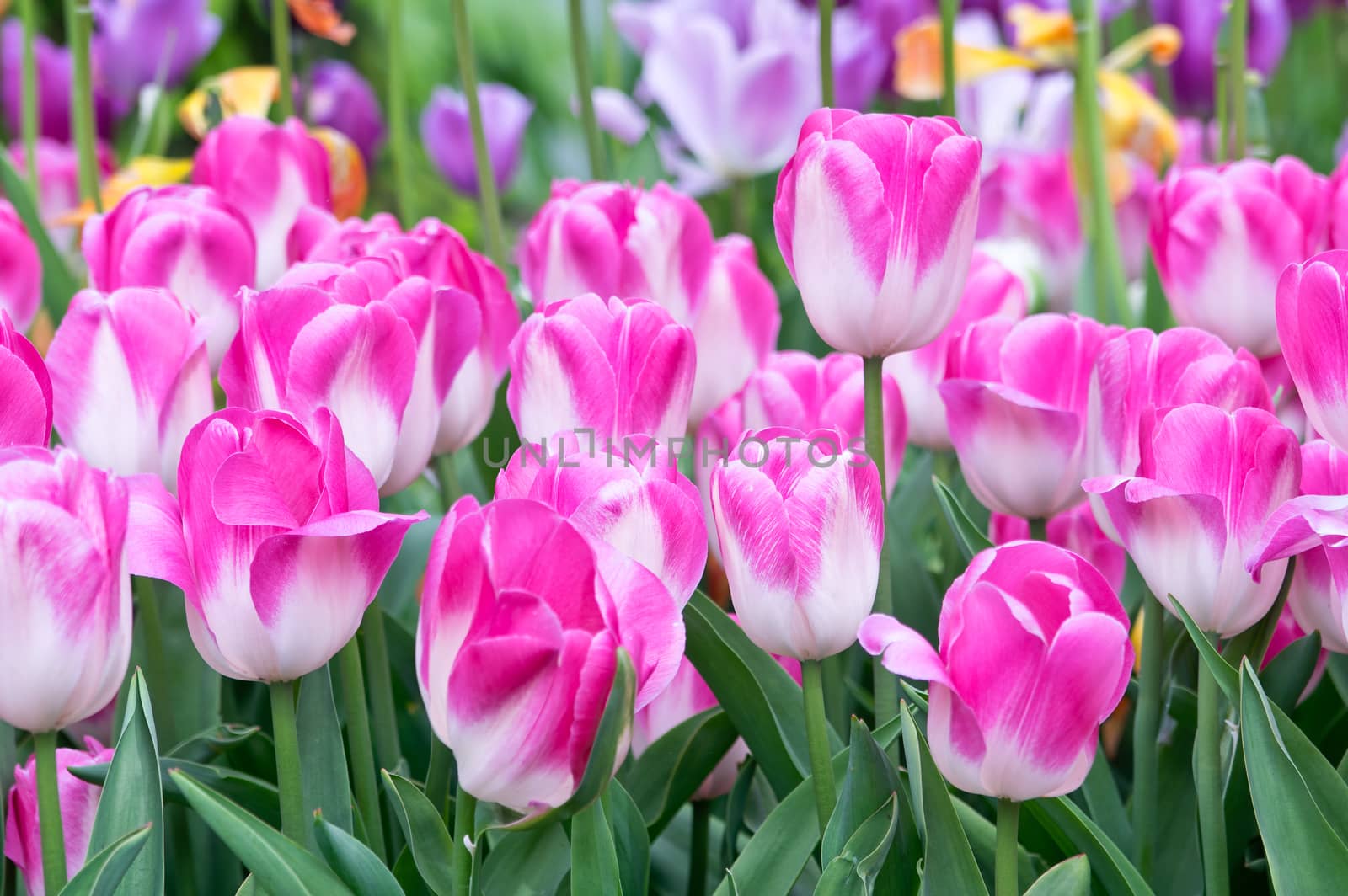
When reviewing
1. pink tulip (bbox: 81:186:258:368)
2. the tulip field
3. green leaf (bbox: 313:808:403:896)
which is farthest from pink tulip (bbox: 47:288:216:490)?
green leaf (bbox: 313:808:403:896)

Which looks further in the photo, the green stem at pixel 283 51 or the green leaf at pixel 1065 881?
the green stem at pixel 283 51

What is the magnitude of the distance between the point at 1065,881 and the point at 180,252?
0.55m

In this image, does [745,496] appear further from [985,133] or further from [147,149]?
[985,133]

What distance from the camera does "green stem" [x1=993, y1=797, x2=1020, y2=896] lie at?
51cm

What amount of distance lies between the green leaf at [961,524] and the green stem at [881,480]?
1.1 inches

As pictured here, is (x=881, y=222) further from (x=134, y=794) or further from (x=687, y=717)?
(x=134, y=794)

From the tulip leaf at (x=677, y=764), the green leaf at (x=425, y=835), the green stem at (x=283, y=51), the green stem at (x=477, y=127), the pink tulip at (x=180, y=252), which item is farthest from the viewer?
the green stem at (x=283, y=51)

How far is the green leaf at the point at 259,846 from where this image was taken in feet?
1.57

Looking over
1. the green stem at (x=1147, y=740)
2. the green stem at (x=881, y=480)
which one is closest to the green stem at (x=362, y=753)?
the green stem at (x=881, y=480)

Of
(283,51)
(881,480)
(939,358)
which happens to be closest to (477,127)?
(283,51)

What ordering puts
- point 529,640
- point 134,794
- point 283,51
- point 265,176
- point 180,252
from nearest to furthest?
point 529,640 → point 134,794 → point 180,252 → point 265,176 → point 283,51

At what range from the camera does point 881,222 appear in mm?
579

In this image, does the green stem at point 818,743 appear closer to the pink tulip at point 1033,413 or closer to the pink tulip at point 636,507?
the pink tulip at point 636,507

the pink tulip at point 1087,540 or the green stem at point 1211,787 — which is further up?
the pink tulip at point 1087,540
